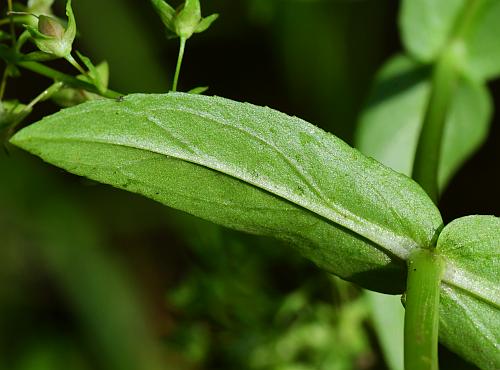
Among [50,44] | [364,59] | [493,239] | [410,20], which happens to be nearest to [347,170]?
[493,239]

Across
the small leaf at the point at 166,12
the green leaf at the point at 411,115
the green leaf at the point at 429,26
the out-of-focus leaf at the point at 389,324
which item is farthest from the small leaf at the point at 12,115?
the green leaf at the point at 429,26

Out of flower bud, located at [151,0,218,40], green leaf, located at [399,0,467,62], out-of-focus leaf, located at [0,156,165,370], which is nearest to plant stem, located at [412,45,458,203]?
green leaf, located at [399,0,467,62]

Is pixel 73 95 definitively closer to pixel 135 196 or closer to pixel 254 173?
pixel 254 173

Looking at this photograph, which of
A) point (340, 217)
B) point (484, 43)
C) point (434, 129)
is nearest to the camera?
point (340, 217)

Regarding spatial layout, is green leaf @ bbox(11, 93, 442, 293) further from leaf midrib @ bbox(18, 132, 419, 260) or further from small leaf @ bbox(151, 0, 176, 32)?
small leaf @ bbox(151, 0, 176, 32)

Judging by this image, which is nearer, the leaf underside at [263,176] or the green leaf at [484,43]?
the leaf underside at [263,176]

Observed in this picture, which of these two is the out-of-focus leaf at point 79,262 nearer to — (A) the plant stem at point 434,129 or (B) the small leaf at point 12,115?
(A) the plant stem at point 434,129

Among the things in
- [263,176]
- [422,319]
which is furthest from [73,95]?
[422,319]
